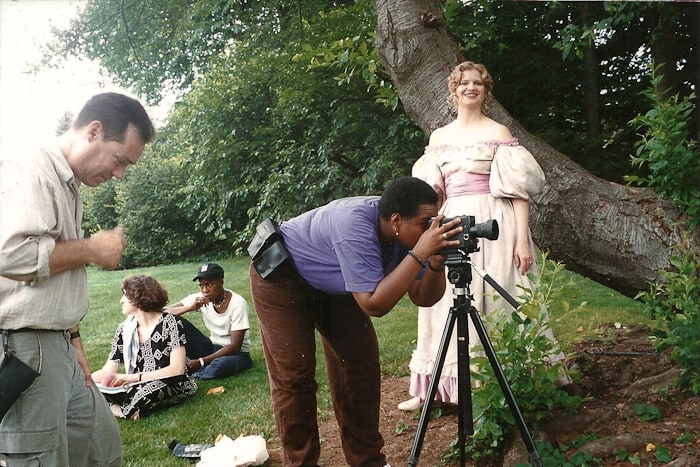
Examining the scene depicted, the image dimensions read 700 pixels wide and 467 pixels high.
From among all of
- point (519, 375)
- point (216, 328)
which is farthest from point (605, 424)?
point (216, 328)

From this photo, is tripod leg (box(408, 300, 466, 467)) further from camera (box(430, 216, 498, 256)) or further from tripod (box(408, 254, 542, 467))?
camera (box(430, 216, 498, 256))

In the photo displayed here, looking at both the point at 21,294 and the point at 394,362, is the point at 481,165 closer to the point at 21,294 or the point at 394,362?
the point at 394,362

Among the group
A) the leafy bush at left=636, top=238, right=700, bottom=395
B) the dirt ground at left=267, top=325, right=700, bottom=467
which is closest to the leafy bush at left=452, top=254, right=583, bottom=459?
the dirt ground at left=267, top=325, right=700, bottom=467

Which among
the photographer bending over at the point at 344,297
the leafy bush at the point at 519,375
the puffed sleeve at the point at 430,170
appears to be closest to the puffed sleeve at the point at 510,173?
the puffed sleeve at the point at 430,170

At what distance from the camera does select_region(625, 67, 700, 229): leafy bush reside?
2.22 meters

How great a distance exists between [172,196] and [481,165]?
1.06 metres

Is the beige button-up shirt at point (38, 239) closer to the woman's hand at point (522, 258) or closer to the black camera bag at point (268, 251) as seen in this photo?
the black camera bag at point (268, 251)

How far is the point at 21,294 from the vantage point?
53.1 inches

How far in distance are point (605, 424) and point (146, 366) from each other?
1.71m

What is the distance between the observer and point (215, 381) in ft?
7.88

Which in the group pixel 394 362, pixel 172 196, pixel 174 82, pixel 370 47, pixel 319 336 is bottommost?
pixel 394 362

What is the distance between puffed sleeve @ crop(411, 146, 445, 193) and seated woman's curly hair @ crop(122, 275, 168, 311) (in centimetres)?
97

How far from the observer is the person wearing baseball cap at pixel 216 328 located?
2.15 meters

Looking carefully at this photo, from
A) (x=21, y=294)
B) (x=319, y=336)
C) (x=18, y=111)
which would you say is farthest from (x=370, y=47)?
(x=21, y=294)
